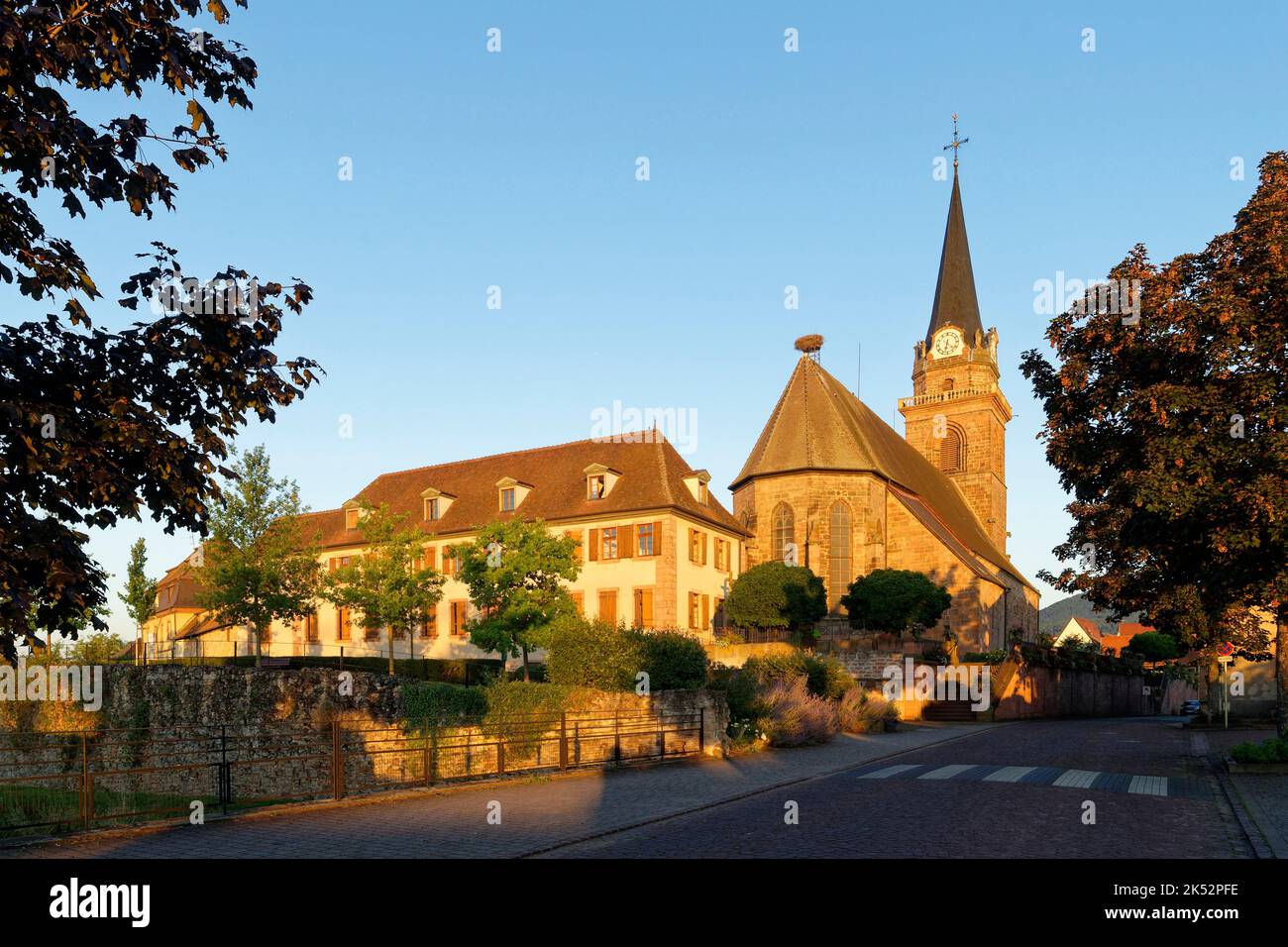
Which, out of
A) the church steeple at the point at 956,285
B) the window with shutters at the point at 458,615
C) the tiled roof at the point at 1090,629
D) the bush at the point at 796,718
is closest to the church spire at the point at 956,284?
the church steeple at the point at 956,285

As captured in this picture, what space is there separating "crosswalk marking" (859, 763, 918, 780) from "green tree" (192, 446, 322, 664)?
2583cm

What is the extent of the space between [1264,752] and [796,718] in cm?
1012

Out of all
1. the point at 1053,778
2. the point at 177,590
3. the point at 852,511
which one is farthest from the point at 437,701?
the point at 177,590

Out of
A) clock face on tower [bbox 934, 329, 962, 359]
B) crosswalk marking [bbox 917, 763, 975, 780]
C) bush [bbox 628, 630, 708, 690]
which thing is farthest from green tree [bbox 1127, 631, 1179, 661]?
crosswalk marking [bbox 917, 763, 975, 780]

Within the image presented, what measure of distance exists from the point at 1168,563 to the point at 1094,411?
136 inches

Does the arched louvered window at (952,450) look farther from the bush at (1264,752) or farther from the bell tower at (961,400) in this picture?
the bush at (1264,752)

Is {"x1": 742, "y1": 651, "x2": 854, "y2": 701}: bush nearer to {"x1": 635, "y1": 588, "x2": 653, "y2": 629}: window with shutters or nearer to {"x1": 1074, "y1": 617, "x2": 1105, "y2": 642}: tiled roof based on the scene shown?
{"x1": 635, "y1": 588, "x2": 653, "y2": 629}: window with shutters

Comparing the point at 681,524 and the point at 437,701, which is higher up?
the point at 681,524

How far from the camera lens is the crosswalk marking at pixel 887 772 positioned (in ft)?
57.6

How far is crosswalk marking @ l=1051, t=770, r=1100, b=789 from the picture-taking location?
16.1m

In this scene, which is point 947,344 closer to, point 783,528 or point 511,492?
point 783,528

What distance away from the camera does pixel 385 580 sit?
3891 centimetres

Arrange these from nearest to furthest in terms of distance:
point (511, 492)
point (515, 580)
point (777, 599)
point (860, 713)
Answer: point (860, 713) < point (515, 580) < point (777, 599) < point (511, 492)
